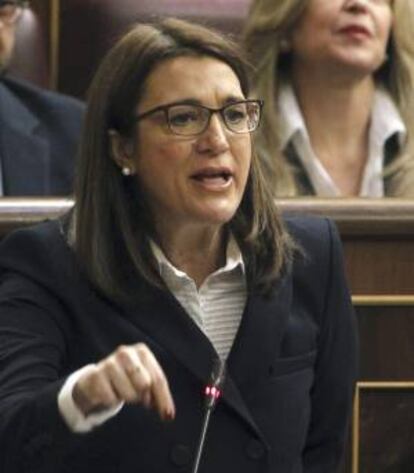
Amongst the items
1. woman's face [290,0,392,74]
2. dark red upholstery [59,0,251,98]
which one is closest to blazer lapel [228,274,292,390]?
woman's face [290,0,392,74]

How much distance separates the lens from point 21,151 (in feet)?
6.65

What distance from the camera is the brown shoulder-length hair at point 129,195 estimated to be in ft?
4.39

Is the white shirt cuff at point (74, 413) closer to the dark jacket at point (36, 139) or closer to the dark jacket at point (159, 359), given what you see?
the dark jacket at point (159, 359)

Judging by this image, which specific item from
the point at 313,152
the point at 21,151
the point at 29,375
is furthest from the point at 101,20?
the point at 29,375

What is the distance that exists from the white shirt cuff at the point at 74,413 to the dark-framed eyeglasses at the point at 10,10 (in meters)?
1.00

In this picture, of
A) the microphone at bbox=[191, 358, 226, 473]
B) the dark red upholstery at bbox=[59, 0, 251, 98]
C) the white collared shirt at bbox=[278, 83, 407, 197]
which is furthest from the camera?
the dark red upholstery at bbox=[59, 0, 251, 98]

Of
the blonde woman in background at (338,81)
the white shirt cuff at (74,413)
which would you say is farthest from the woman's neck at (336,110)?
the white shirt cuff at (74,413)

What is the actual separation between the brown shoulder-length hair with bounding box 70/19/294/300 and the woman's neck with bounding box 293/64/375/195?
63 cm

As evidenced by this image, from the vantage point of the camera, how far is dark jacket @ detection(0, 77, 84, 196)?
1976 mm

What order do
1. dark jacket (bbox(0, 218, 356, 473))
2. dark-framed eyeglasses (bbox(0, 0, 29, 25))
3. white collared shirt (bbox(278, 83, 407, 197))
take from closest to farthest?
dark jacket (bbox(0, 218, 356, 473)), white collared shirt (bbox(278, 83, 407, 197)), dark-framed eyeglasses (bbox(0, 0, 29, 25))

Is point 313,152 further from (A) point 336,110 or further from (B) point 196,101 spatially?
(B) point 196,101

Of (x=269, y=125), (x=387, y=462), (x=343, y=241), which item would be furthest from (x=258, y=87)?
(x=387, y=462)

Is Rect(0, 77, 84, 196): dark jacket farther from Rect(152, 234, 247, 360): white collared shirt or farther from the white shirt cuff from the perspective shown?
the white shirt cuff

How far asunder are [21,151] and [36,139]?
0.10 feet
